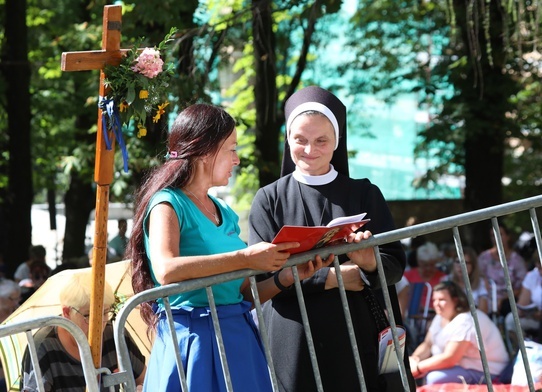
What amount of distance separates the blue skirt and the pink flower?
3.13 ft

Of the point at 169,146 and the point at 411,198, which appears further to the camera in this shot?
the point at 411,198

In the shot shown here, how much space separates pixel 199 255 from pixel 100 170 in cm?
61

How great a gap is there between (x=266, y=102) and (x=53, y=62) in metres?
5.93

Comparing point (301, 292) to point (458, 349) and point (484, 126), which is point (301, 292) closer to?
point (458, 349)

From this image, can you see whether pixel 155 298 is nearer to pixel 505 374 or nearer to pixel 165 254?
pixel 165 254

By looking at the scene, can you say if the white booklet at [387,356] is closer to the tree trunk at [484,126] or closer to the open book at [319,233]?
the open book at [319,233]

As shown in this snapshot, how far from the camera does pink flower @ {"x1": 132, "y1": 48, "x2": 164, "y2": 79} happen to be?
3662 mm

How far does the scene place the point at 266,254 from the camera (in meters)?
3.29

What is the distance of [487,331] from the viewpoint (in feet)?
22.9

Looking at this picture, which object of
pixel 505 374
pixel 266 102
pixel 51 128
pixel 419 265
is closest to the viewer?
pixel 505 374

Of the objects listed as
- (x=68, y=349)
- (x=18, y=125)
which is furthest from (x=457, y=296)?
(x=18, y=125)

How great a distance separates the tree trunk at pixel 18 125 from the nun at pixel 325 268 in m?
10.9

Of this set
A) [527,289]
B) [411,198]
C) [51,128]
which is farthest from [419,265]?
[411,198]

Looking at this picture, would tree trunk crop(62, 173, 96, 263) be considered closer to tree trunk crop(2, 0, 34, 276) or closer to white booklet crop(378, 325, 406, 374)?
tree trunk crop(2, 0, 34, 276)
